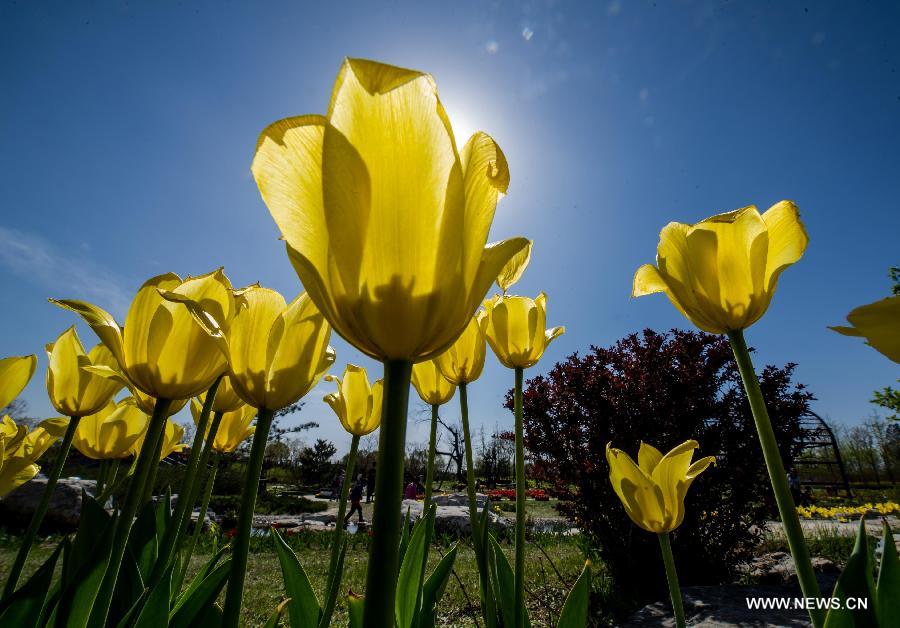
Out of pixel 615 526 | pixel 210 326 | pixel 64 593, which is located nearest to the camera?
pixel 210 326

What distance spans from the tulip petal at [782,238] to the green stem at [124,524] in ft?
4.84

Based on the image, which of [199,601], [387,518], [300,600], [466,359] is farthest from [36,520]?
[387,518]

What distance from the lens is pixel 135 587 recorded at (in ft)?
3.96

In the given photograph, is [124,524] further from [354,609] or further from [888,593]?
[888,593]

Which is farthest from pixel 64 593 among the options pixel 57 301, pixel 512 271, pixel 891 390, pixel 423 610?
pixel 891 390

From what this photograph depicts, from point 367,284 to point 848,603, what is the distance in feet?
3.70

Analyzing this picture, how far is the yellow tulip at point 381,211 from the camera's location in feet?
1.82

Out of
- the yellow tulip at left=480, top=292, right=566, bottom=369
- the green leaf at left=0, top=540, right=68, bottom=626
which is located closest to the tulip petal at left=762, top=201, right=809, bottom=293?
the yellow tulip at left=480, top=292, right=566, bottom=369

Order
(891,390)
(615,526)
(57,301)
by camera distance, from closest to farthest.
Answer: (57,301)
(615,526)
(891,390)

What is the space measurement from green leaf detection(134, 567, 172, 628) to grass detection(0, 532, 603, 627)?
2.23 m

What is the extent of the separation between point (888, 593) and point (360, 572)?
22.3 ft

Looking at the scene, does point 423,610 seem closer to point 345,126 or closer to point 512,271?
point 512,271

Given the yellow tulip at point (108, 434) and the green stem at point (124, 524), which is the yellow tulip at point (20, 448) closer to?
the yellow tulip at point (108, 434)

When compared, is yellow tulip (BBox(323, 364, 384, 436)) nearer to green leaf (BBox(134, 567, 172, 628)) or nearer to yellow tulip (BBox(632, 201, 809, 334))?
green leaf (BBox(134, 567, 172, 628))
